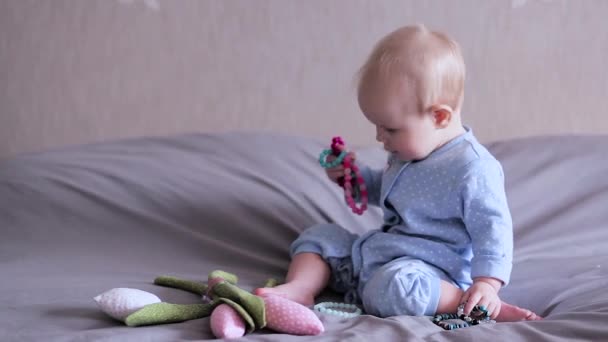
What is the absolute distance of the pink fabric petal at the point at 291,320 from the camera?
3.46 feet

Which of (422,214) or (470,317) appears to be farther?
(422,214)

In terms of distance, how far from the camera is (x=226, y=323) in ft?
3.36

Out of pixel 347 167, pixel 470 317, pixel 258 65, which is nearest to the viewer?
pixel 470 317

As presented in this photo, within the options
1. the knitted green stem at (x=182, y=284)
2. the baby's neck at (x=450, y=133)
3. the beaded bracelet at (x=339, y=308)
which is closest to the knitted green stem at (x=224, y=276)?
the knitted green stem at (x=182, y=284)

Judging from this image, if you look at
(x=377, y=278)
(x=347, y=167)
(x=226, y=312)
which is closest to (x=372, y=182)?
(x=347, y=167)

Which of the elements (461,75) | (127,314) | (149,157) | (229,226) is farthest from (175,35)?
(127,314)

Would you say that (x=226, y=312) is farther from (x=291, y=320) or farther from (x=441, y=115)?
(x=441, y=115)

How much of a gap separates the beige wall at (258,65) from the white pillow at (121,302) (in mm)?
960

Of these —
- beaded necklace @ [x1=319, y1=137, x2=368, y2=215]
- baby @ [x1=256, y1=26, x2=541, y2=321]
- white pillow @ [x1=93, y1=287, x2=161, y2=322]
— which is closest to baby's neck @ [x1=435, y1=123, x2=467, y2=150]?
baby @ [x1=256, y1=26, x2=541, y2=321]

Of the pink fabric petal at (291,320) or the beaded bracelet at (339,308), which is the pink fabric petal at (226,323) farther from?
the beaded bracelet at (339,308)

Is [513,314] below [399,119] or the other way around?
below

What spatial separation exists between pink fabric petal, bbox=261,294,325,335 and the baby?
143 millimetres

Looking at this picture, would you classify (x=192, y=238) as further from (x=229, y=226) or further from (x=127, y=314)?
(x=127, y=314)

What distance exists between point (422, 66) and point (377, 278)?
35cm
